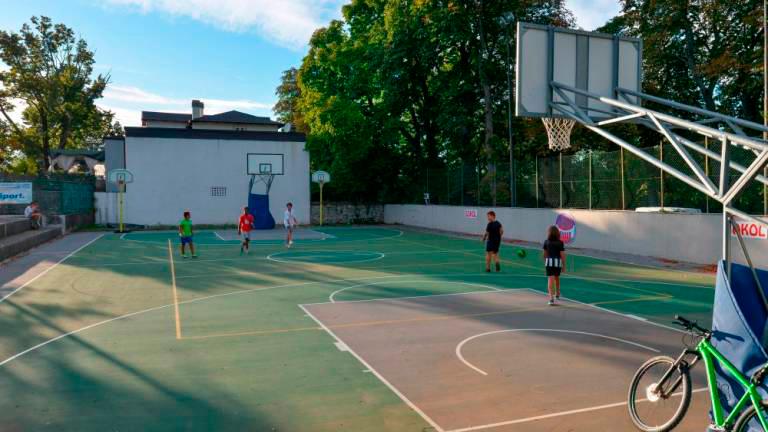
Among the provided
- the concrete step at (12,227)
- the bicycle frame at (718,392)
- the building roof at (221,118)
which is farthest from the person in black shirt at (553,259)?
the building roof at (221,118)

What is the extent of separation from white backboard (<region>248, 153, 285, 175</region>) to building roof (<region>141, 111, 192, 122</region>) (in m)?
24.0

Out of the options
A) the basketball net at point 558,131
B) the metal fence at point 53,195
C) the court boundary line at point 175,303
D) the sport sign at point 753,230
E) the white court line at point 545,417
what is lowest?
the white court line at point 545,417

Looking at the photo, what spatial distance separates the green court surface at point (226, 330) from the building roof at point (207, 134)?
18.0 meters

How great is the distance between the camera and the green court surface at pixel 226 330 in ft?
21.7

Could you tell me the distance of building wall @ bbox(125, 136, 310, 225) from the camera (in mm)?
38500

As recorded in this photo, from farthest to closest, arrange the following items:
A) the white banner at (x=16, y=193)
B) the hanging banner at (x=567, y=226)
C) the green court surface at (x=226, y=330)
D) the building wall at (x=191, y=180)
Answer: the building wall at (x=191, y=180), the white banner at (x=16, y=193), the hanging banner at (x=567, y=226), the green court surface at (x=226, y=330)

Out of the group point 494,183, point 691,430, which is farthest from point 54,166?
point 691,430

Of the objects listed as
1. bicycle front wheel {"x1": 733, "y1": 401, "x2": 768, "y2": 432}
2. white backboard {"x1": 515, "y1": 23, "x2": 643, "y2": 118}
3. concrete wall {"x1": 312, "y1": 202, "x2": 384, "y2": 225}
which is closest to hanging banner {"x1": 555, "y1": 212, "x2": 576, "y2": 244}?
white backboard {"x1": 515, "y1": 23, "x2": 643, "y2": 118}

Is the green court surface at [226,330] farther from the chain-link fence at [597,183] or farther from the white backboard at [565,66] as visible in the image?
the white backboard at [565,66]

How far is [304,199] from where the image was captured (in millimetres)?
42312

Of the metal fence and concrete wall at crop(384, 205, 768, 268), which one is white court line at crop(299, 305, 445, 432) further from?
the metal fence

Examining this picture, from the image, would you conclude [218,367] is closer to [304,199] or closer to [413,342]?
[413,342]

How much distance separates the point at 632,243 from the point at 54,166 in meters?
60.8

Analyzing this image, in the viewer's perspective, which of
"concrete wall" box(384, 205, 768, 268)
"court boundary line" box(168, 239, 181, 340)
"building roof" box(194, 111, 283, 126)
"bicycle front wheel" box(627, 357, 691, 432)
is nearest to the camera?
"bicycle front wheel" box(627, 357, 691, 432)
